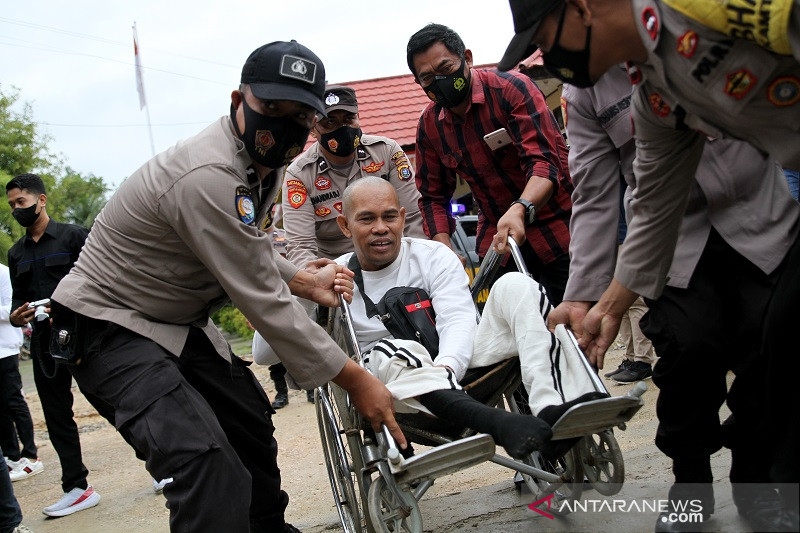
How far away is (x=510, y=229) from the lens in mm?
3809

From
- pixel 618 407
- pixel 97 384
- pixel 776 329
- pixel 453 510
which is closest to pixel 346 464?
pixel 453 510

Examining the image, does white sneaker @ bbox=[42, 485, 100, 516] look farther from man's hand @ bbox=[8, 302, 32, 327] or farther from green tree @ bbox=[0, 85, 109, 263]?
green tree @ bbox=[0, 85, 109, 263]

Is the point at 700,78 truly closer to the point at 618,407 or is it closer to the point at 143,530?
the point at 618,407

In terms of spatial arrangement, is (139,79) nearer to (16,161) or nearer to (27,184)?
(16,161)

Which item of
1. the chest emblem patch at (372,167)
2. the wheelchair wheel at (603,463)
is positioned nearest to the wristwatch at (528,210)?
the wheelchair wheel at (603,463)

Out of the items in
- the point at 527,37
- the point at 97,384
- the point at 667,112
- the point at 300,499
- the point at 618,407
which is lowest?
the point at 300,499

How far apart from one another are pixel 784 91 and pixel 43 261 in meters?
5.49

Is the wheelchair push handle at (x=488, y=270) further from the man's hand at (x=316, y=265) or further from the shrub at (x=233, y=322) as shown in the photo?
the shrub at (x=233, y=322)

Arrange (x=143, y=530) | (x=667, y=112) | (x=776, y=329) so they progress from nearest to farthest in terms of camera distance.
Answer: (x=776, y=329) → (x=667, y=112) → (x=143, y=530)

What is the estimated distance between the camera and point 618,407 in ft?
8.57

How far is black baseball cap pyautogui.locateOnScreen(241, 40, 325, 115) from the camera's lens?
9.21ft

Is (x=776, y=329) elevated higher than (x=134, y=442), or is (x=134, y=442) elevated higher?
(x=776, y=329)

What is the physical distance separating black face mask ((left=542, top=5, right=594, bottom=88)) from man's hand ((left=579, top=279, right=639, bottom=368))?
0.84 metres

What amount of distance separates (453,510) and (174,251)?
2.04m
